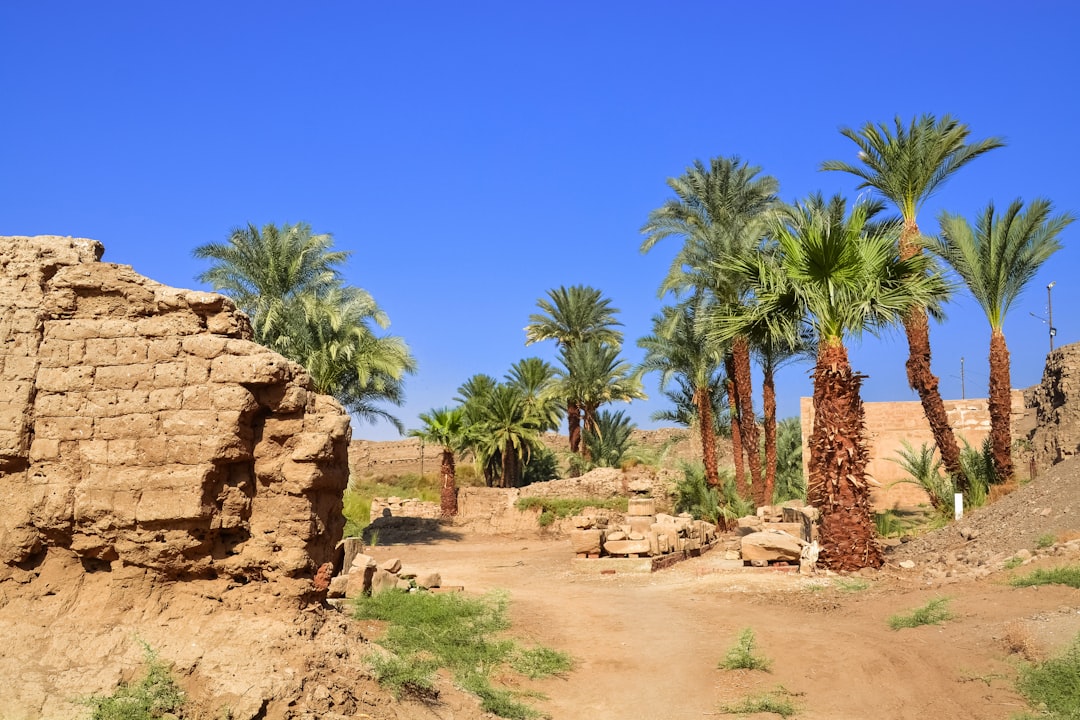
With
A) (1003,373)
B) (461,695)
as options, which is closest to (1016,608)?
(461,695)

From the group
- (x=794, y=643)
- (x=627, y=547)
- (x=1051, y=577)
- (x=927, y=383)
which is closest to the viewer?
(x=794, y=643)

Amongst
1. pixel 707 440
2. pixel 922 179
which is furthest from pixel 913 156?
pixel 707 440

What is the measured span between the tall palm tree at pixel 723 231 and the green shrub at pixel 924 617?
13720 mm

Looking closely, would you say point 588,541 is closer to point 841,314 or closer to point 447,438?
point 841,314

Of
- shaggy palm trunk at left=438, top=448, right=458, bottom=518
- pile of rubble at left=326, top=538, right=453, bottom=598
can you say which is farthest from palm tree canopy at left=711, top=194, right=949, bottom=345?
shaggy palm trunk at left=438, top=448, right=458, bottom=518

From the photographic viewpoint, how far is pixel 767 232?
24516 mm

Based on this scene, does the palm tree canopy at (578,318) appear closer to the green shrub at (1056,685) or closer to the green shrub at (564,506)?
the green shrub at (564,506)

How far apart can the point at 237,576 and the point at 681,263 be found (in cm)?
2115

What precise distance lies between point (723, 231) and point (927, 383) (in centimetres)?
720

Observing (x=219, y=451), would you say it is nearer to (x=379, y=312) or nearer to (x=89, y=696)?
(x=89, y=696)

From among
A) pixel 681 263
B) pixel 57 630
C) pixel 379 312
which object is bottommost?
pixel 57 630

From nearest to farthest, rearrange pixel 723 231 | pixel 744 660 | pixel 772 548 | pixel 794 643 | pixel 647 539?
pixel 744 660
pixel 794 643
pixel 772 548
pixel 647 539
pixel 723 231

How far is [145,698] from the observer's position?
533cm

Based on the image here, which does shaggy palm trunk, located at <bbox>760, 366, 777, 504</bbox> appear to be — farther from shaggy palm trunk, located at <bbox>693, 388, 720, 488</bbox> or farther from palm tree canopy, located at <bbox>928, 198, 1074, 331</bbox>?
palm tree canopy, located at <bbox>928, 198, 1074, 331</bbox>
